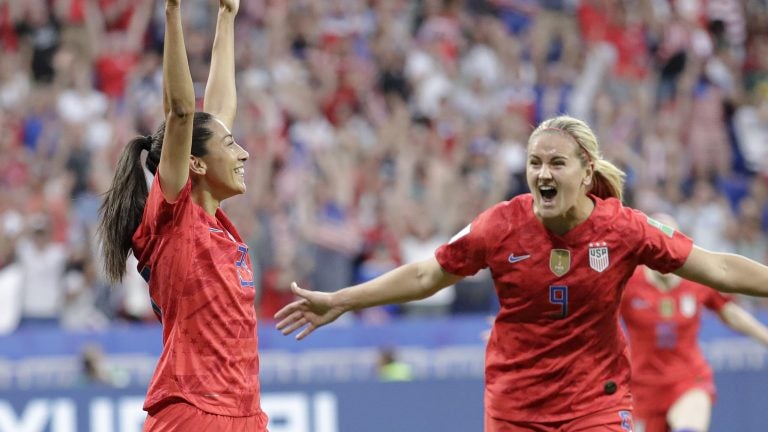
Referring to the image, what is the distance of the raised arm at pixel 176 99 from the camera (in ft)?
14.9

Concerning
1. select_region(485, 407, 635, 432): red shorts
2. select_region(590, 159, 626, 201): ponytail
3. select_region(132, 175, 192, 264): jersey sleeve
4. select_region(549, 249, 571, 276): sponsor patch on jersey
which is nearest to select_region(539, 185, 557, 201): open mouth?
select_region(549, 249, 571, 276): sponsor patch on jersey

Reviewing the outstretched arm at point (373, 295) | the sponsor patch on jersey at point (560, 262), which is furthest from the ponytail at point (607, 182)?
the outstretched arm at point (373, 295)

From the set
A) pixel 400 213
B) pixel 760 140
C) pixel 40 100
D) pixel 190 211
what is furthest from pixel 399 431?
pixel 760 140

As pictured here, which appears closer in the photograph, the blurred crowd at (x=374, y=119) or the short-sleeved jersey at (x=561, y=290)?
the short-sleeved jersey at (x=561, y=290)

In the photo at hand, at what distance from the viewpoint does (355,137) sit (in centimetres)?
1343

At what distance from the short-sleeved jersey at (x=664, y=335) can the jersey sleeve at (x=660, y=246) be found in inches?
107

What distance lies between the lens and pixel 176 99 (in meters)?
4.57

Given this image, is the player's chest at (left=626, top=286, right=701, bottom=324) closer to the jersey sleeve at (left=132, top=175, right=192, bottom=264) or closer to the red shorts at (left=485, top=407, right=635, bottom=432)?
the red shorts at (left=485, top=407, right=635, bottom=432)

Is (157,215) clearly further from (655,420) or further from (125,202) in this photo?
(655,420)

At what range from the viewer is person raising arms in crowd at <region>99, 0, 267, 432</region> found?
4719mm

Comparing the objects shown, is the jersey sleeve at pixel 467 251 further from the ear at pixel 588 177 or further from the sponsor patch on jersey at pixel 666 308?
the sponsor patch on jersey at pixel 666 308

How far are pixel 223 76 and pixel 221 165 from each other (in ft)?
2.51

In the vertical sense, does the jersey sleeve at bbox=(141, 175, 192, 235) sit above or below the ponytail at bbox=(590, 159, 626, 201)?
below

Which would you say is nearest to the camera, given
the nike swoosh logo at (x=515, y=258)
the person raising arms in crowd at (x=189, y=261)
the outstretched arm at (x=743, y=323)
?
the person raising arms in crowd at (x=189, y=261)
